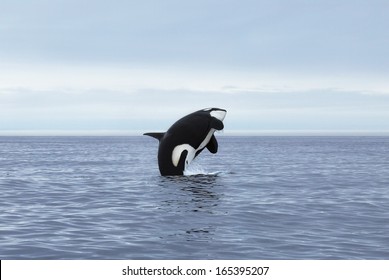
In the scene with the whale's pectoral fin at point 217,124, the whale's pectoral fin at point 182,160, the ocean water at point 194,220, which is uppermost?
the whale's pectoral fin at point 217,124

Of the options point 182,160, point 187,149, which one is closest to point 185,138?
point 187,149

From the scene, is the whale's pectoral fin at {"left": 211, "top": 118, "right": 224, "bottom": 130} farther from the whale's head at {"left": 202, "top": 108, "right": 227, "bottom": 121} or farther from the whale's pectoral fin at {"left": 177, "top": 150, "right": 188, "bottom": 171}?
the whale's pectoral fin at {"left": 177, "top": 150, "right": 188, "bottom": 171}

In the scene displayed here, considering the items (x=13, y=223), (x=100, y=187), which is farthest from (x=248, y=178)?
(x=13, y=223)

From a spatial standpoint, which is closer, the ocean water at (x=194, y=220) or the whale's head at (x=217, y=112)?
the ocean water at (x=194, y=220)

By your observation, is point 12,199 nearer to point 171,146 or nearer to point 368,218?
point 171,146

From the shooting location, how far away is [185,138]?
26016 mm

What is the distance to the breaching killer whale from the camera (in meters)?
Result: 25.9

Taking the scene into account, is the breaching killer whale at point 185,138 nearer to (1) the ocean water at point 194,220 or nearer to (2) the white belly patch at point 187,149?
(2) the white belly patch at point 187,149

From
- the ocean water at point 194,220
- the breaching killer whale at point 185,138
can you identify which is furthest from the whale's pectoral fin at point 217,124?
the ocean water at point 194,220

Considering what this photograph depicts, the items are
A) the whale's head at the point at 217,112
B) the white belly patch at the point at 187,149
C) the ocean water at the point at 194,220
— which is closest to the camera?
the ocean water at the point at 194,220

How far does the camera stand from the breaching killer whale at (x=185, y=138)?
2588cm

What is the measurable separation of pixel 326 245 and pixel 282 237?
48.3 inches

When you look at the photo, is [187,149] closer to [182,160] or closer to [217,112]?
[182,160]
